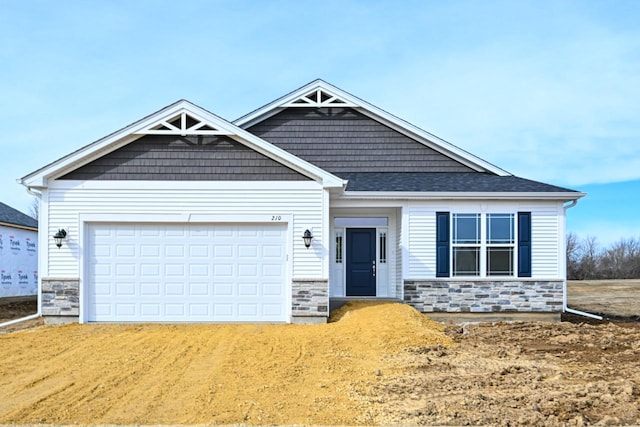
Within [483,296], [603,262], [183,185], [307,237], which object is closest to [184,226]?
[183,185]

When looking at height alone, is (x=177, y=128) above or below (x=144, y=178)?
above

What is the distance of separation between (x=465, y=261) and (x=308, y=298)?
413 cm

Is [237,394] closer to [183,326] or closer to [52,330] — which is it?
[183,326]

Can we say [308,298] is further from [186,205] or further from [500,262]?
[500,262]

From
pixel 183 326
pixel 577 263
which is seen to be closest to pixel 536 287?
pixel 183 326

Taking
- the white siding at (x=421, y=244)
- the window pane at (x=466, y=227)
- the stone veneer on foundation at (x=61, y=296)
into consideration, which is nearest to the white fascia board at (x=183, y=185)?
the stone veneer on foundation at (x=61, y=296)

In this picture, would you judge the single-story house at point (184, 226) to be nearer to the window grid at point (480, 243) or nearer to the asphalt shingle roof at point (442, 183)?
the asphalt shingle roof at point (442, 183)

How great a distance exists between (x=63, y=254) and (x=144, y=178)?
2426 millimetres

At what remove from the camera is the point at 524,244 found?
14477 mm

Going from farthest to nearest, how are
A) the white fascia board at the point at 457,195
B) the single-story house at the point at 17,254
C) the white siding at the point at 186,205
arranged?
the single-story house at the point at 17,254
the white fascia board at the point at 457,195
the white siding at the point at 186,205

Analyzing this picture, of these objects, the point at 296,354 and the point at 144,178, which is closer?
the point at 296,354

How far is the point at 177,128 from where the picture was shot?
13.2 meters

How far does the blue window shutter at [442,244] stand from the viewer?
14.4m

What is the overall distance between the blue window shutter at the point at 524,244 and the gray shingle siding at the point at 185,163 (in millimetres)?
5474
